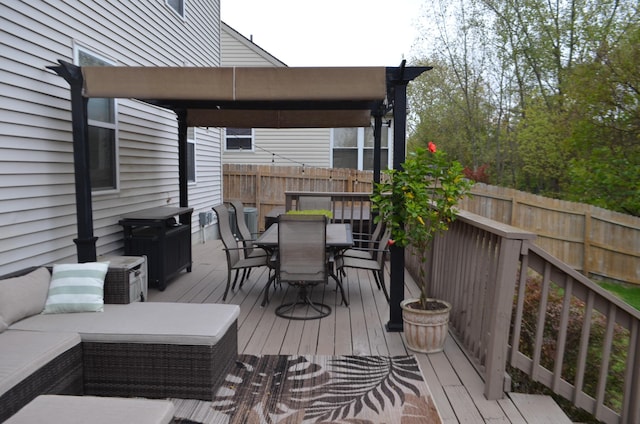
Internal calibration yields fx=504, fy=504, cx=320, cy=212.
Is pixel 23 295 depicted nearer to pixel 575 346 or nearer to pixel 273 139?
pixel 575 346

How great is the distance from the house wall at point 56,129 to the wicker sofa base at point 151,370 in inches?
59.7

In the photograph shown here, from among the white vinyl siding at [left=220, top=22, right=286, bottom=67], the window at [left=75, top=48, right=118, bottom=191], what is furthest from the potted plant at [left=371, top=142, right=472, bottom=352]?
the white vinyl siding at [left=220, top=22, right=286, bottom=67]

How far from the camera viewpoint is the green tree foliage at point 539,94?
1002 centimetres

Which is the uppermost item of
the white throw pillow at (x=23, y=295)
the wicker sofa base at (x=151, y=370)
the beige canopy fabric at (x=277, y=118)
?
the beige canopy fabric at (x=277, y=118)

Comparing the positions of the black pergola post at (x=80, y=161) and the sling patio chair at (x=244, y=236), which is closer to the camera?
the black pergola post at (x=80, y=161)

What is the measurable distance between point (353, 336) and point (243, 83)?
7.48ft

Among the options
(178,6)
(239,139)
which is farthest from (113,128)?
(239,139)

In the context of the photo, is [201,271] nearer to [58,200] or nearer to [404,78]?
[58,200]

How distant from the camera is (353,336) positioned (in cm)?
420

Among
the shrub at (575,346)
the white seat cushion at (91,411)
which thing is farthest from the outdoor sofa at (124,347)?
the shrub at (575,346)

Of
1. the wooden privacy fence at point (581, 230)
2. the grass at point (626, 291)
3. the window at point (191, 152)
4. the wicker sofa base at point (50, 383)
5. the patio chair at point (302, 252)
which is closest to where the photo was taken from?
the wicker sofa base at point (50, 383)

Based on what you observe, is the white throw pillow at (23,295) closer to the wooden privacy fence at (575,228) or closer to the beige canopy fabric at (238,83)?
the beige canopy fabric at (238,83)

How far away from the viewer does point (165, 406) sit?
2.15m

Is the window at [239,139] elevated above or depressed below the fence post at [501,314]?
above
